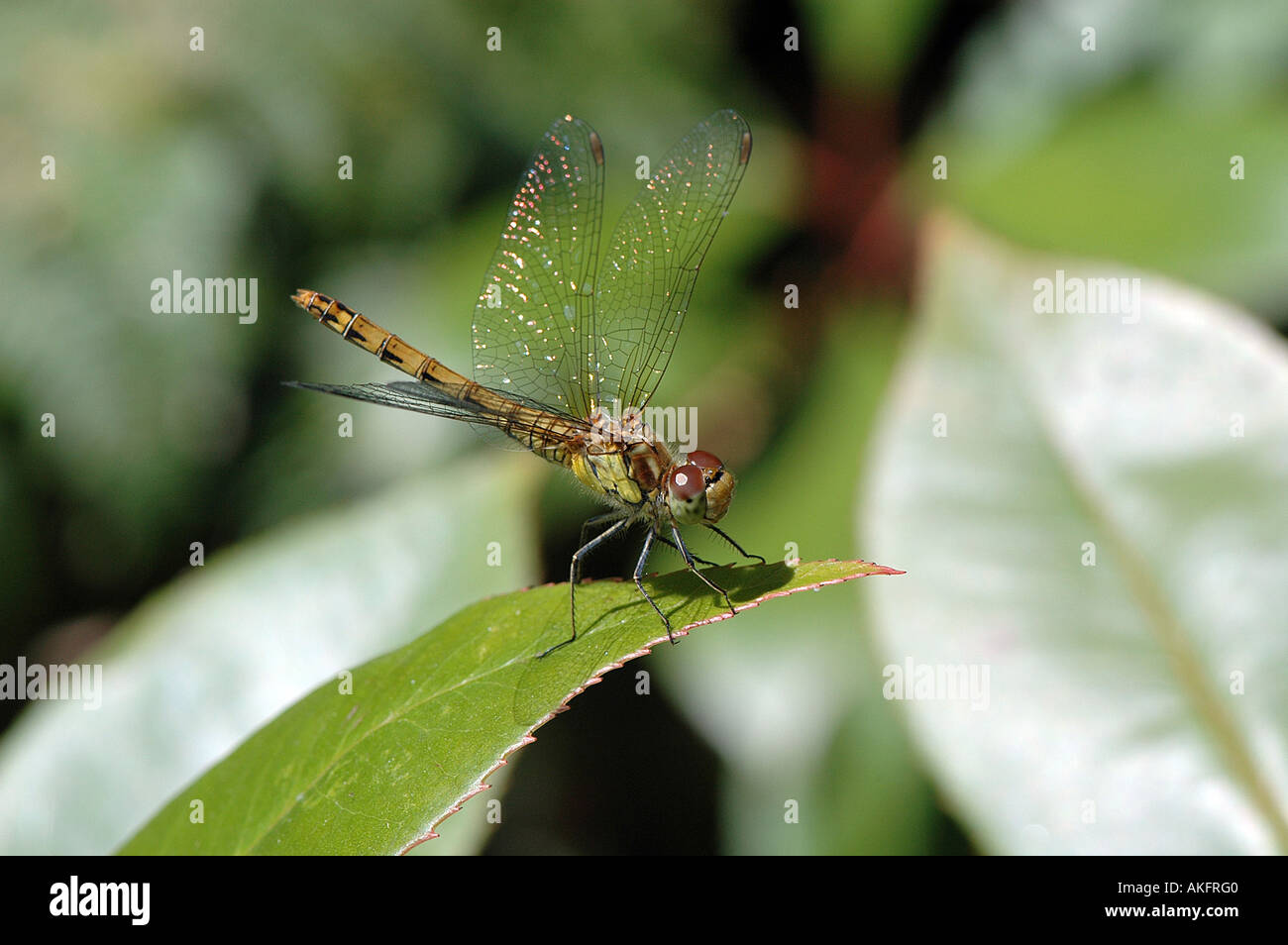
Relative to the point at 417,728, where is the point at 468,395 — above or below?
above

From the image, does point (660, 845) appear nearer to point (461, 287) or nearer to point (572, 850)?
point (572, 850)

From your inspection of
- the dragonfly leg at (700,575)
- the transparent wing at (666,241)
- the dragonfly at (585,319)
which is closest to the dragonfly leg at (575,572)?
the dragonfly at (585,319)

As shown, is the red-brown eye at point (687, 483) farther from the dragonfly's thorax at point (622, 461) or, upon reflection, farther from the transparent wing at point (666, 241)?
the transparent wing at point (666, 241)

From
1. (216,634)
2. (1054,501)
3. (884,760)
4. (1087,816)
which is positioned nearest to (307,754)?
(216,634)

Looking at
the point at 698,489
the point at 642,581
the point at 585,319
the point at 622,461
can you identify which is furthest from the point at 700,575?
the point at 585,319

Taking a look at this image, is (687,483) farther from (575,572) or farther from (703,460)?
(575,572)

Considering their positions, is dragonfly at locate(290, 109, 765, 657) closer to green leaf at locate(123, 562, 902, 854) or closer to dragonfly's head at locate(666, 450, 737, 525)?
dragonfly's head at locate(666, 450, 737, 525)
